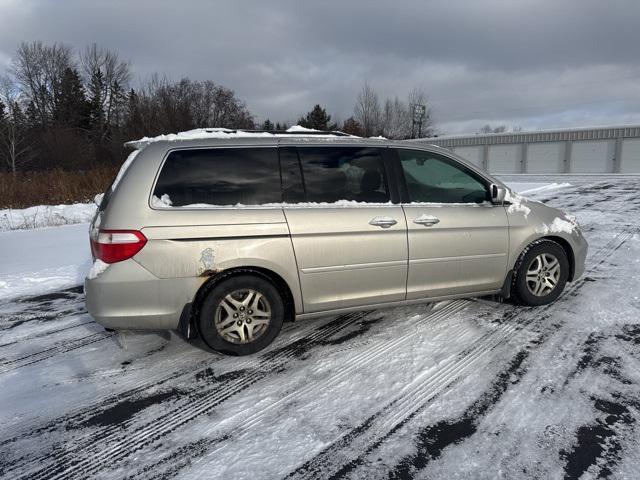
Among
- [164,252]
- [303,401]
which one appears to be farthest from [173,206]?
[303,401]

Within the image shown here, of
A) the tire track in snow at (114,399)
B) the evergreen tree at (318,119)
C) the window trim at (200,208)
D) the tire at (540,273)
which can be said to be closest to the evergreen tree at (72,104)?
the evergreen tree at (318,119)

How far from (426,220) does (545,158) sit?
128 ft

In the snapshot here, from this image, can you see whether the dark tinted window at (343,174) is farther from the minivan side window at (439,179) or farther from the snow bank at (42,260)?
the snow bank at (42,260)

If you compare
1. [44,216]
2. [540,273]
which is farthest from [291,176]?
[44,216]

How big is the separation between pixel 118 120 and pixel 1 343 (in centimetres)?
5417

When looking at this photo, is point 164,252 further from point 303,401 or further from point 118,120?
point 118,120

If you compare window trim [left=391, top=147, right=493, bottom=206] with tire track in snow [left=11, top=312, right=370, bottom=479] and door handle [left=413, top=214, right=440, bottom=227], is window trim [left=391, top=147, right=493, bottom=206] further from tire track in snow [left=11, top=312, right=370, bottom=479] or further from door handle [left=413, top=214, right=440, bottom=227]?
tire track in snow [left=11, top=312, right=370, bottom=479]

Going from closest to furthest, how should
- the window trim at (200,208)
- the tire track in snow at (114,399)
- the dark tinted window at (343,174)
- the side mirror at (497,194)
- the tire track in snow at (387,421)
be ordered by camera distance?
the tire track in snow at (387,421), the tire track in snow at (114,399), the window trim at (200,208), the dark tinted window at (343,174), the side mirror at (497,194)

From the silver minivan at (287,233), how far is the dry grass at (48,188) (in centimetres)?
1430

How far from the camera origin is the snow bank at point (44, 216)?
11502 millimetres

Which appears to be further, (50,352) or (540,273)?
(540,273)

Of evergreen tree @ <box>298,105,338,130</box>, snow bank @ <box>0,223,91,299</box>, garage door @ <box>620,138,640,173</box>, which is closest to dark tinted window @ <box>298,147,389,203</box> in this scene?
snow bank @ <box>0,223,91,299</box>

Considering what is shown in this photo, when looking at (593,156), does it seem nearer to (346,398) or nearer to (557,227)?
(557,227)

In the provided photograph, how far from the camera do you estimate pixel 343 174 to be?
12.7 ft
